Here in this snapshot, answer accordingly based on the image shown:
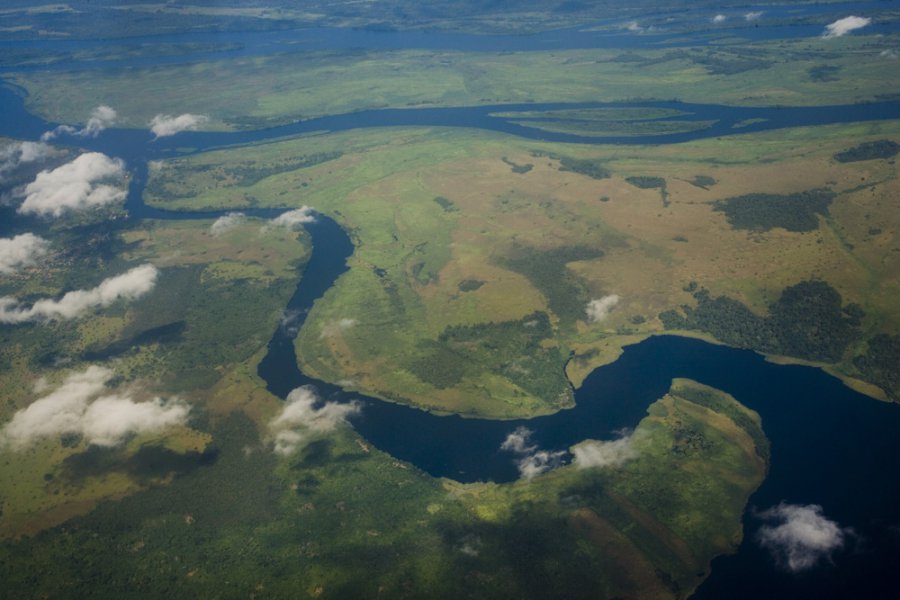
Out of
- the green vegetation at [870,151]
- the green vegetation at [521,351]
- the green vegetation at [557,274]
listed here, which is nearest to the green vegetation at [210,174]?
the green vegetation at [557,274]

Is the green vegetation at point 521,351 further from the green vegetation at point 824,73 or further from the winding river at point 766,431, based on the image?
the green vegetation at point 824,73

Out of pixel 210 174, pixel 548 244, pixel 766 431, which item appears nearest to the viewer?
pixel 766 431

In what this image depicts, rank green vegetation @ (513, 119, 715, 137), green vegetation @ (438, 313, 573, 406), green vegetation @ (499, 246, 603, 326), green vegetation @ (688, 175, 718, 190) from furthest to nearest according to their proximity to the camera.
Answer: green vegetation @ (513, 119, 715, 137) < green vegetation @ (688, 175, 718, 190) < green vegetation @ (499, 246, 603, 326) < green vegetation @ (438, 313, 573, 406)

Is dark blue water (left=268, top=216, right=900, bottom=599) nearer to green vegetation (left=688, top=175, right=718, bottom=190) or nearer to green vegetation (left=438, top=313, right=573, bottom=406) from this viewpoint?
green vegetation (left=438, top=313, right=573, bottom=406)

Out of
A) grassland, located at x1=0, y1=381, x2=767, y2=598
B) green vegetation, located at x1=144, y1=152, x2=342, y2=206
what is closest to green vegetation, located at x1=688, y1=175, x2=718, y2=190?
grassland, located at x1=0, y1=381, x2=767, y2=598

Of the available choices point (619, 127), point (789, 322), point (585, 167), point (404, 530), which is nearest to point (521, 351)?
point (404, 530)

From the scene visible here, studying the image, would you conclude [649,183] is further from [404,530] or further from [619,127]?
A: [404,530]

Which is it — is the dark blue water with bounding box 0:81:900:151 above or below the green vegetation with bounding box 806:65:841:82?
below
